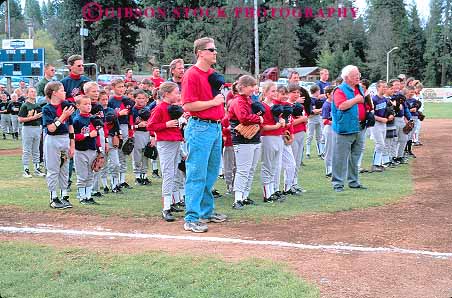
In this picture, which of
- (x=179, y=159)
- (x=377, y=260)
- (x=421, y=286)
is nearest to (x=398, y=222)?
(x=377, y=260)

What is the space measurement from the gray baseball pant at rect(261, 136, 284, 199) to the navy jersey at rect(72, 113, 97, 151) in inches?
103

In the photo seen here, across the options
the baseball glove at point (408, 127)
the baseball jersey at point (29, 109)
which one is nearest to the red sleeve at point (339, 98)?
A: the baseball glove at point (408, 127)

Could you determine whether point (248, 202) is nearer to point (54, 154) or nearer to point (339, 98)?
point (339, 98)

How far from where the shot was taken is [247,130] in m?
7.64

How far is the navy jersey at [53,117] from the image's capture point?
7.65 metres

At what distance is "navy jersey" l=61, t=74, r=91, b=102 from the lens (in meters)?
8.94

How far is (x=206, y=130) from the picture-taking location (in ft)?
21.1

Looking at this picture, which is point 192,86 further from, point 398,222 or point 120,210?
point 398,222

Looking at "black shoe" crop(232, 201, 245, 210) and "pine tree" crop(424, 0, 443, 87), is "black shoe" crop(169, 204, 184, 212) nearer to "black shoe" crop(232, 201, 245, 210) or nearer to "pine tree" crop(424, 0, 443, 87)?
"black shoe" crop(232, 201, 245, 210)

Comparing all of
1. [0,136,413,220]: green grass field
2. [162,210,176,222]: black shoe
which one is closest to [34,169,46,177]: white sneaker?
[0,136,413,220]: green grass field

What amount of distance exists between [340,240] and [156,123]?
9.62 feet

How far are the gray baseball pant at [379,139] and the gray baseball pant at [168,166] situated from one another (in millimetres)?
5964

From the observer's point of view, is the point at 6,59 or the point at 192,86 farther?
the point at 6,59

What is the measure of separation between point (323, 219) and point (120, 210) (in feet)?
9.30
